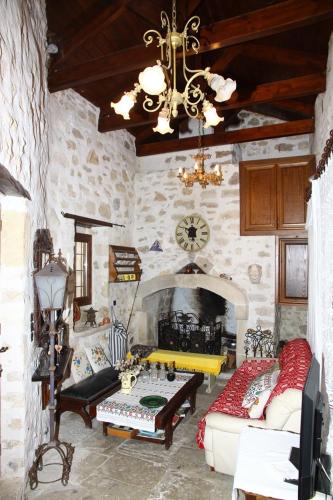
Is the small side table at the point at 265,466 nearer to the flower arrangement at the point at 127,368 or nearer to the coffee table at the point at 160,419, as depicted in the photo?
the coffee table at the point at 160,419

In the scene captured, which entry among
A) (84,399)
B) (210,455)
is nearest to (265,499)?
(210,455)

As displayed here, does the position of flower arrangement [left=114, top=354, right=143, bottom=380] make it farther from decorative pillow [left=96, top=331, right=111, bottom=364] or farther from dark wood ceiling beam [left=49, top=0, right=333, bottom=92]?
dark wood ceiling beam [left=49, top=0, right=333, bottom=92]

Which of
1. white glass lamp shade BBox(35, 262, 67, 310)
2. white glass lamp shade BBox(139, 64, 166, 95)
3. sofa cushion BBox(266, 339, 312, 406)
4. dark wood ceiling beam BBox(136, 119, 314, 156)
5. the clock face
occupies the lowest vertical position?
sofa cushion BBox(266, 339, 312, 406)

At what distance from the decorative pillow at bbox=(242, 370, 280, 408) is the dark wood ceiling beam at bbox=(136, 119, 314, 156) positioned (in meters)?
3.45

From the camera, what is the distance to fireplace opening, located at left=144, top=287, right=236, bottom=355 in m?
5.83

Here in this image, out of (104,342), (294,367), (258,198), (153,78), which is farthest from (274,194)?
(153,78)

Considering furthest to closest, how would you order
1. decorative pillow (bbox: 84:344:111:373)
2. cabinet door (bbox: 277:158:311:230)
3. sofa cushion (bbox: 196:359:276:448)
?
cabinet door (bbox: 277:158:311:230)
decorative pillow (bbox: 84:344:111:373)
sofa cushion (bbox: 196:359:276:448)

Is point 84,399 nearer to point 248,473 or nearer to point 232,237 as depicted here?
point 248,473

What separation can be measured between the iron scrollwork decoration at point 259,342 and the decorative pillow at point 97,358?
7.01ft

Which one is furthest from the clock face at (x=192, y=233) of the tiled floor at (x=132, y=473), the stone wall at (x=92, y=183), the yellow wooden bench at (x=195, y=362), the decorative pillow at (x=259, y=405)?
the decorative pillow at (x=259, y=405)

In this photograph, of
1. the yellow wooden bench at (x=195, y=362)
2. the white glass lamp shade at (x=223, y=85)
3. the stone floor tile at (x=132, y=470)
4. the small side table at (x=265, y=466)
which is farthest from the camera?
the yellow wooden bench at (x=195, y=362)

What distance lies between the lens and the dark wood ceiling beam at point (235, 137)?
16.3ft

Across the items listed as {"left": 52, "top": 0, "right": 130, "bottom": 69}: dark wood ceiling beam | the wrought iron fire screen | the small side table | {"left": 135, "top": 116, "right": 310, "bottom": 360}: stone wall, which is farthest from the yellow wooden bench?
{"left": 52, "top": 0, "right": 130, "bottom": 69}: dark wood ceiling beam

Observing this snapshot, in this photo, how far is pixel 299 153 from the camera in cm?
594
